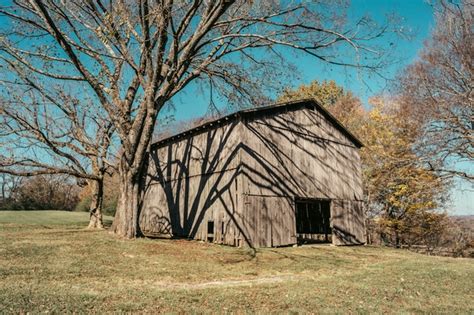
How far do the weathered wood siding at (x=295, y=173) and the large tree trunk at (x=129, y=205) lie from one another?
468 centimetres

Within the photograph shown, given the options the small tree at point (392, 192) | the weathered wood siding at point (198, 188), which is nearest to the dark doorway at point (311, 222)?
the small tree at point (392, 192)

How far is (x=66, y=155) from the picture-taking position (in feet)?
52.9

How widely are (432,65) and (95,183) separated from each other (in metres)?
19.7

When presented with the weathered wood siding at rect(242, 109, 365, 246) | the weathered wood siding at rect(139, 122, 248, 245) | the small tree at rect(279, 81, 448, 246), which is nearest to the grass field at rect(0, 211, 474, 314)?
the weathered wood siding at rect(139, 122, 248, 245)

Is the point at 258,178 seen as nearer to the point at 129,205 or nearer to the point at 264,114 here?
the point at 264,114

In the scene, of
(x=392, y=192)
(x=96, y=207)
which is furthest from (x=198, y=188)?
(x=392, y=192)

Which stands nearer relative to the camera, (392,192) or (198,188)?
(198,188)

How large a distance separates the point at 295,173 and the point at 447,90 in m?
9.03

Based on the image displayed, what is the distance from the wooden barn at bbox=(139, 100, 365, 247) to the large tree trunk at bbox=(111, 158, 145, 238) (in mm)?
3877

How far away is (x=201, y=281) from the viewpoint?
27.3 feet

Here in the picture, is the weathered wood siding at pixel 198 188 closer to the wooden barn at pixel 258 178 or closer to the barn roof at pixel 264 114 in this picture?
the wooden barn at pixel 258 178

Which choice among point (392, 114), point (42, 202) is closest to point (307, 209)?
point (392, 114)

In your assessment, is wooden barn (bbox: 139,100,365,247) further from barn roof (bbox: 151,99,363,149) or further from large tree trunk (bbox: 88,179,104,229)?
large tree trunk (bbox: 88,179,104,229)

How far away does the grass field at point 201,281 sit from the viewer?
585 centimetres
